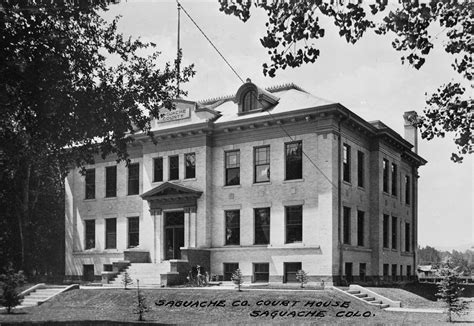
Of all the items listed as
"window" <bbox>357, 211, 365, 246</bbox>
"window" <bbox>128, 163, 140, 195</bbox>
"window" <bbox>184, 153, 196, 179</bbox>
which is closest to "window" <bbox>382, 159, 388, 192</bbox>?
"window" <bbox>357, 211, 365, 246</bbox>

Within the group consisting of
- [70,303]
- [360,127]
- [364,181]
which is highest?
[360,127]

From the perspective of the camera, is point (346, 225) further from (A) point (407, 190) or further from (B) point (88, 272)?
(B) point (88, 272)

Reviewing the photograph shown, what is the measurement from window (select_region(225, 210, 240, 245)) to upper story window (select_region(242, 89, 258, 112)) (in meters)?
5.35

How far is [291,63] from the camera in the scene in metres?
8.66

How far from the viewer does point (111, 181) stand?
35.1 m

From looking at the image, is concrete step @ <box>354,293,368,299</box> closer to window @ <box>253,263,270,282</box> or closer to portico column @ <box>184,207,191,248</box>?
window @ <box>253,263,270,282</box>

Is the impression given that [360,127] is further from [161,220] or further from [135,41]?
[135,41]

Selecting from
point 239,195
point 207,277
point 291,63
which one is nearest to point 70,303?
point 207,277

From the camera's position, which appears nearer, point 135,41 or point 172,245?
point 135,41

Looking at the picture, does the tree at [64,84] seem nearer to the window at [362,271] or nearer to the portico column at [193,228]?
the portico column at [193,228]

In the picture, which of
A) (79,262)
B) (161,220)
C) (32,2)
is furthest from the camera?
(79,262)

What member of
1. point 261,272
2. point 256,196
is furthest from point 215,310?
point 256,196

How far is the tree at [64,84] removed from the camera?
583 inches

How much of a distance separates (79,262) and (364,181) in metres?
17.8
